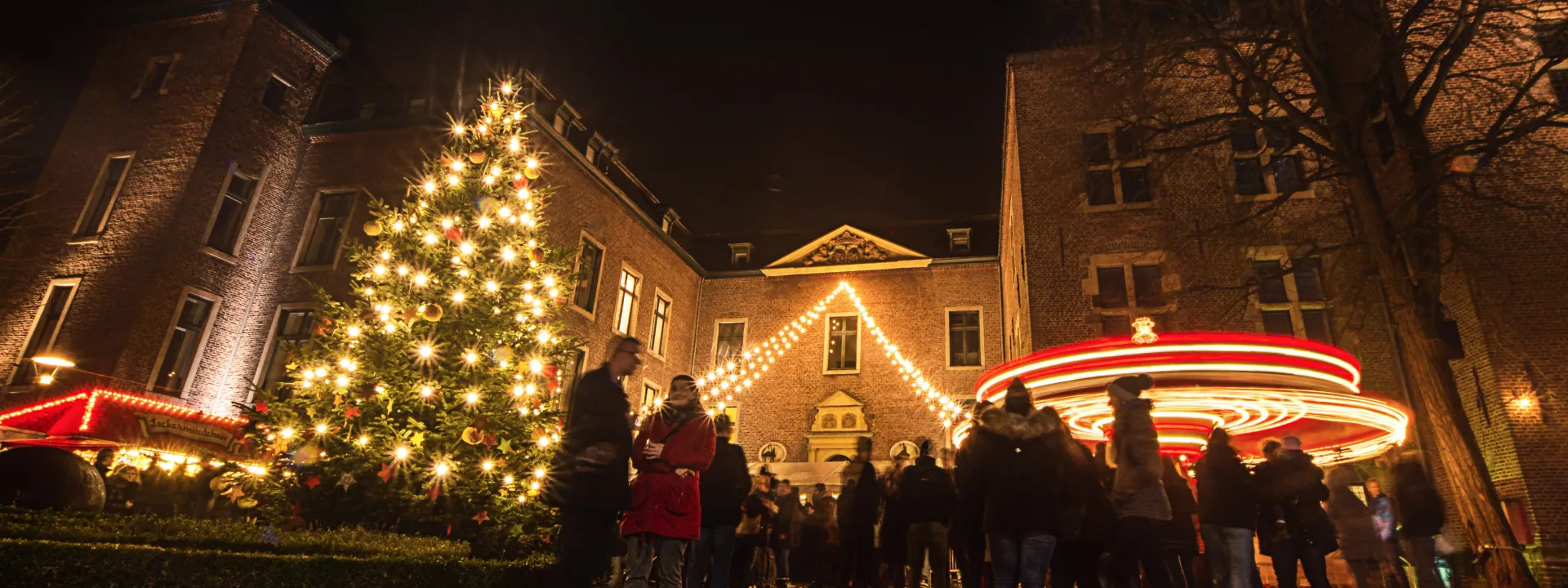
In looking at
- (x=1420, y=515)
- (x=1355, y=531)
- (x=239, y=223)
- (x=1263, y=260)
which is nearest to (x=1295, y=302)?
(x=1263, y=260)

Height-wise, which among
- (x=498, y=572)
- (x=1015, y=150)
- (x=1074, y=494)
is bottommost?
(x=498, y=572)

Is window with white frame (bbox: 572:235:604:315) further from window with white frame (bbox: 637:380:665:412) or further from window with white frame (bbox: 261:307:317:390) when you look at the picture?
window with white frame (bbox: 261:307:317:390)

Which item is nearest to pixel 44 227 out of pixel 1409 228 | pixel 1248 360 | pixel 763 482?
pixel 763 482

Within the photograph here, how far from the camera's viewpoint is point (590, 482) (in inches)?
146

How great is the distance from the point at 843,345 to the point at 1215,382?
52.5 feet

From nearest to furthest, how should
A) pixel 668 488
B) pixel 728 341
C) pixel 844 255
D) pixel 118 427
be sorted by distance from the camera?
pixel 668 488 < pixel 118 427 < pixel 844 255 < pixel 728 341

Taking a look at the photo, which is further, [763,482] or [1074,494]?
[763,482]

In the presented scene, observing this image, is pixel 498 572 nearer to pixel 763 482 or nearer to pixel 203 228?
pixel 763 482

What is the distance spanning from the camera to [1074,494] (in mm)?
4457

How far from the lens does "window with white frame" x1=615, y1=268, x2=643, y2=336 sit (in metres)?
20.6

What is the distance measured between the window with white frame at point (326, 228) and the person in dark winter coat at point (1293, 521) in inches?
673

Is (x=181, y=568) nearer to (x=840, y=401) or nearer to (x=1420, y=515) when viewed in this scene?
(x=1420, y=515)

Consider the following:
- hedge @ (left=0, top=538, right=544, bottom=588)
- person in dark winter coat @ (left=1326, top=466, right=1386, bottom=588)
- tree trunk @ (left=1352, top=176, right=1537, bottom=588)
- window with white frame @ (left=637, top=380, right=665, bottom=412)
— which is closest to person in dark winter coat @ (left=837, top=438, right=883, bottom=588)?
hedge @ (left=0, top=538, right=544, bottom=588)

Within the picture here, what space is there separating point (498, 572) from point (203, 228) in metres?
14.0
